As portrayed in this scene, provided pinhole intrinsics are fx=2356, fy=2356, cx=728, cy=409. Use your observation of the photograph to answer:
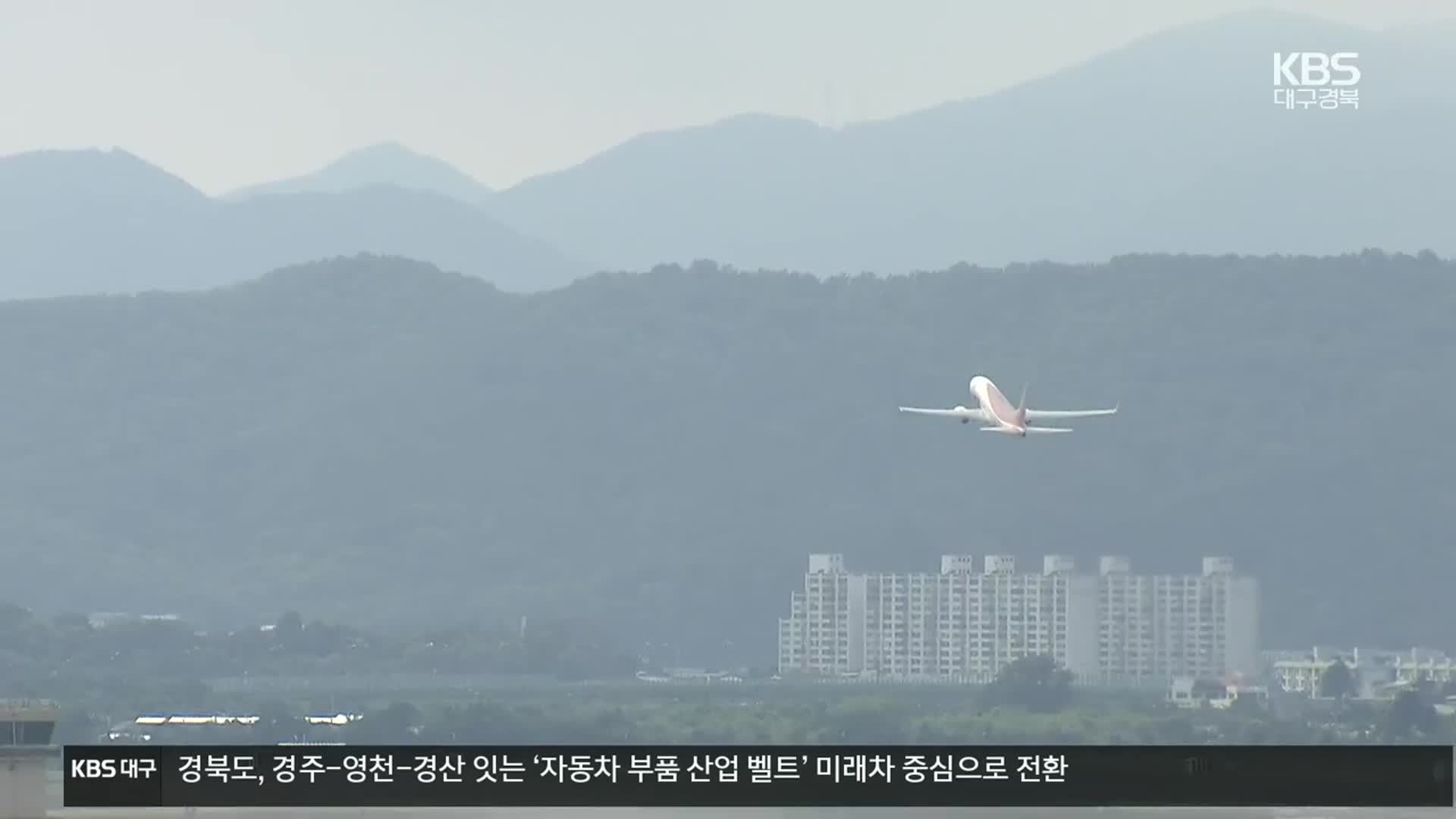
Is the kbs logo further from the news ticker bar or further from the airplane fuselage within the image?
the airplane fuselage

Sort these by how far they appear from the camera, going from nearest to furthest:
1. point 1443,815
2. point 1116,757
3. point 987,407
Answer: point 1116,757 → point 1443,815 → point 987,407

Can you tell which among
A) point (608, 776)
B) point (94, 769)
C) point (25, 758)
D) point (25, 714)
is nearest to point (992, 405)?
point (25, 714)

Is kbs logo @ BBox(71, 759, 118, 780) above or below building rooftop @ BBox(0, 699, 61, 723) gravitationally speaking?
below

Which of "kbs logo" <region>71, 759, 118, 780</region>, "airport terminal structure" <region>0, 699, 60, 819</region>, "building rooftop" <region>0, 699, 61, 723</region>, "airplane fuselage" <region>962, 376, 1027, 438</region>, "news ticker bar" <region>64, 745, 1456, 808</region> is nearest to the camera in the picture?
"news ticker bar" <region>64, 745, 1456, 808</region>

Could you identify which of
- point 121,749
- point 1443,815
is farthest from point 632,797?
point 1443,815

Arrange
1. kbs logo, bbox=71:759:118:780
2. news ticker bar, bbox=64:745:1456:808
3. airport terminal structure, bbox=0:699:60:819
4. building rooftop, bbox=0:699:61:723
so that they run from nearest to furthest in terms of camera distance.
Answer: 1. news ticker bar, bbox=64:745:1456:808
2. kbs logo, bbox=71:759:118:780
3. airport terminal structure, bbox=0:699:60:819
4. building rooftop, bbox=0:699:61:723

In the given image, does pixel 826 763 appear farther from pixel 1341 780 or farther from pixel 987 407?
pixel 987 407

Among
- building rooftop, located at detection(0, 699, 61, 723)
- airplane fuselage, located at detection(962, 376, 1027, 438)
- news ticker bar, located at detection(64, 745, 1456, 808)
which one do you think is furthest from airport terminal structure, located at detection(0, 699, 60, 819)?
airplane fuselage, located at detection(962, 376, 1027, 438)

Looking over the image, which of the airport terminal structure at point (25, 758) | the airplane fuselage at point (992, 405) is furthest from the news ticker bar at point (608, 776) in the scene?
the airplane fuselage at point (992, 405)
